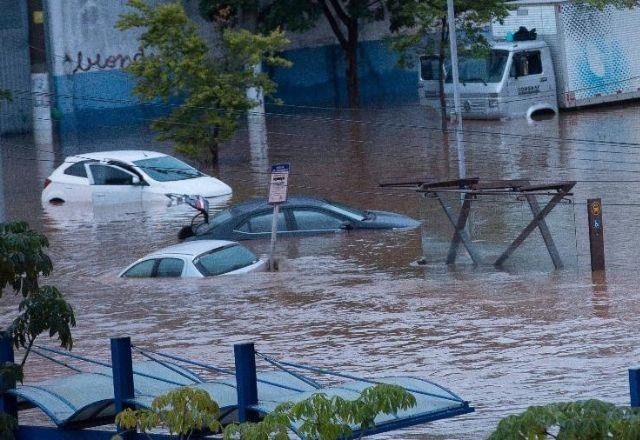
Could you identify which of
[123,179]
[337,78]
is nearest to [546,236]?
[123,179]

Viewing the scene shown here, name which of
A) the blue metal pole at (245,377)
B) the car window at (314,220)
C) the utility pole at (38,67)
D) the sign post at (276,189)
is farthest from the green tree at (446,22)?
the blue metal pole at (245,377)

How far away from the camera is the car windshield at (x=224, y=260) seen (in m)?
19.4

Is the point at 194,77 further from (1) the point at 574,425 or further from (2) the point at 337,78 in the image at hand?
(1) the point at 574,425

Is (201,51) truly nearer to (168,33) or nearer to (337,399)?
(168,33)

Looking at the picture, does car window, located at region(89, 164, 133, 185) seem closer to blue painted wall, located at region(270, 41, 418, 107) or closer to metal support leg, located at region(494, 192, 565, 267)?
metal support leg, located at region(494, 192, 565, 267)

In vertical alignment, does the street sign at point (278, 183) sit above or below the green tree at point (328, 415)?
above

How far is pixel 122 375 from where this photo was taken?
880 centimetres

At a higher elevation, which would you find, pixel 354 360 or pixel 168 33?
pixel 168 33

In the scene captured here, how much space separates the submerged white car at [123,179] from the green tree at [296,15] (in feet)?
49.3

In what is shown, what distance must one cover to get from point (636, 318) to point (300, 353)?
12.3 feet

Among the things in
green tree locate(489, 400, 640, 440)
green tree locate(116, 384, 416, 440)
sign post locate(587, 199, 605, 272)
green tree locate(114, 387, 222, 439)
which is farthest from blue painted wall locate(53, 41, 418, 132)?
green tree locate(489, 400, 640, 440)

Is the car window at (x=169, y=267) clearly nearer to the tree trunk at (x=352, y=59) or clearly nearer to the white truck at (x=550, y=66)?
the white truck at (x=550, y=66)

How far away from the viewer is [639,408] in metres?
5.54

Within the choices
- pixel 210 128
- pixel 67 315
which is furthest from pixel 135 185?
pixel 67 315
